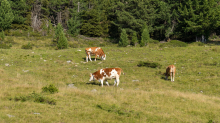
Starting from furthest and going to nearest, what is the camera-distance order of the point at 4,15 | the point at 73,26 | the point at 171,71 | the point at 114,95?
the point at 73,26
the point at 4,15
the point at 171,71
the point at 114,95

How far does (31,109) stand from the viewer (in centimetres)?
1061

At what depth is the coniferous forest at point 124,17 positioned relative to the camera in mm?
60334

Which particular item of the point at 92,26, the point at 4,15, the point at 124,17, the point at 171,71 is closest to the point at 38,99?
the point at 171,71

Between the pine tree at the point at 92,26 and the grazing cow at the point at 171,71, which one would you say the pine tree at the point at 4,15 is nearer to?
the pine tree at the point at 92,26

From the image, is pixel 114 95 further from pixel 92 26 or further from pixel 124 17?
pixel 92 26

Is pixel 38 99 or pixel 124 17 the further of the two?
pixel 124 17

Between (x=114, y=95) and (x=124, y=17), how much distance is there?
174ft

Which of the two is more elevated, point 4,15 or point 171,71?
point 4,15

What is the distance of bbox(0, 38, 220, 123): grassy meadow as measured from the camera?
10453 millimetres

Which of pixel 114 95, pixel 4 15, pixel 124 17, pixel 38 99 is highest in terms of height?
pixel 4 15

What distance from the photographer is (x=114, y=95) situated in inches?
563

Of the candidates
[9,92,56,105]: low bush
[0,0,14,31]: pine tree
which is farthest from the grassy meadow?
[0,0,14,31]: pine tree

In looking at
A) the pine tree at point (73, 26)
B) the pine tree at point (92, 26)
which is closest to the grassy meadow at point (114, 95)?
the pine tree at point (73, 26)

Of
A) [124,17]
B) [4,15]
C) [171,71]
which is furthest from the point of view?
[124,17]
